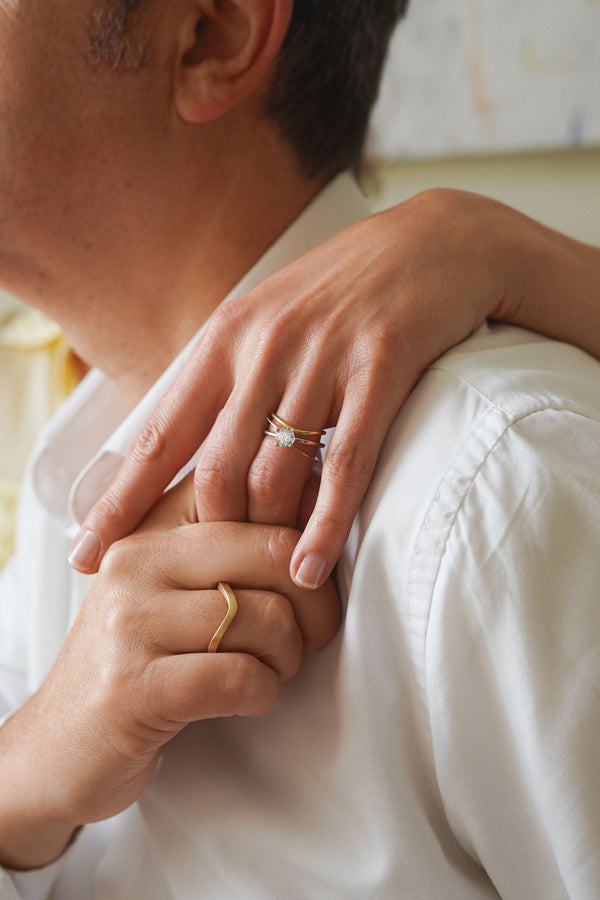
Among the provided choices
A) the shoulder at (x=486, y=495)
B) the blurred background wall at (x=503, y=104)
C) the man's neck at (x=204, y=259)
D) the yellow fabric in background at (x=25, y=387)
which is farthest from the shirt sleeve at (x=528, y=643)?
the yellow fabric in background at (x=25, y=387)

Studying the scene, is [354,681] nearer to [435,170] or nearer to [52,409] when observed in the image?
[435,170]

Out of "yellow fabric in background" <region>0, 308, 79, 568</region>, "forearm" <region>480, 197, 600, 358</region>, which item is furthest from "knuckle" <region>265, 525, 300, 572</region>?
"yellow fabric in background" <region>0, 308, 79, 568</region>

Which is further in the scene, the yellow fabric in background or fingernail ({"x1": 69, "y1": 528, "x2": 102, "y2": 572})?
the yellow fabric in background

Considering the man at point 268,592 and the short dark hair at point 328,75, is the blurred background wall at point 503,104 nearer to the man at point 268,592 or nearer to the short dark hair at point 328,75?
the short dark hair at point 328,75

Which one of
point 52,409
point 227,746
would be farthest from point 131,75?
point 52,409

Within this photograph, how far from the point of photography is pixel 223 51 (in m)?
0.80

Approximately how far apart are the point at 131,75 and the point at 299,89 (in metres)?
0.21

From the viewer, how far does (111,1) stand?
74 cm

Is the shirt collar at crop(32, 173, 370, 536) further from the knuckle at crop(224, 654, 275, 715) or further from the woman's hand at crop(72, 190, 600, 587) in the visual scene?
the knuckle at crop(224, 654, 275, 715)

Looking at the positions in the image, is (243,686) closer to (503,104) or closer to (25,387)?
(503,104)

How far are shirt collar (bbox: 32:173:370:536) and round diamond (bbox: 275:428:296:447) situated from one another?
30cm

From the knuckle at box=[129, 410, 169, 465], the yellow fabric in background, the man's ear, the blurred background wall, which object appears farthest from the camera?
the yellow fabric in background

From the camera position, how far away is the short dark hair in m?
0.86

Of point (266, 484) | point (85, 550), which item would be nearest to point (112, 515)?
point (85, 550)
